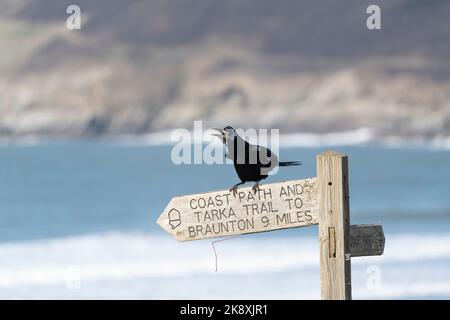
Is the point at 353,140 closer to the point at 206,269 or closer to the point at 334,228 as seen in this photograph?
the point at 206,269

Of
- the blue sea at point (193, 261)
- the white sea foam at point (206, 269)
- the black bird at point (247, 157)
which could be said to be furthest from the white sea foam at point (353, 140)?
the black bird at point (247, 157)

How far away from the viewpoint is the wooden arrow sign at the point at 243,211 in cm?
452

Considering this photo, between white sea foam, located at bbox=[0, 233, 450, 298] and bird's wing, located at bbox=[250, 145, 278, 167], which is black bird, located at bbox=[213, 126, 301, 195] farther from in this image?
white sea foam, located at bbox=[0, 233, 450, 298]

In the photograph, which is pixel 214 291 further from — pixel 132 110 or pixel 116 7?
pixel 116 7

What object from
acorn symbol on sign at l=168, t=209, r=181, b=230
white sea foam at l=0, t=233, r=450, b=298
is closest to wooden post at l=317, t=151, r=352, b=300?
acorn symbol on sign at l=168, t=209, r=181, b=230

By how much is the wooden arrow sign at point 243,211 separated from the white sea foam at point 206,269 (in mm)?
5877

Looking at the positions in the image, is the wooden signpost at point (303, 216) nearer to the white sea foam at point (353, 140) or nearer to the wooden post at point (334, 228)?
the wooden post at point (334, 228)

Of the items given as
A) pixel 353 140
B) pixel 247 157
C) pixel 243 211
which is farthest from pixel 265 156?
pixel 353 140

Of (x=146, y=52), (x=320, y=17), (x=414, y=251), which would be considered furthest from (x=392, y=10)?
(x=414, y=251)

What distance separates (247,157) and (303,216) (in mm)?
483

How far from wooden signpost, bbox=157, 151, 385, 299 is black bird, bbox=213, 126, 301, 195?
25 centimetres

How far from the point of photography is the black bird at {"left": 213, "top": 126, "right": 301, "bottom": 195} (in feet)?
15.9

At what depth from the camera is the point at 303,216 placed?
4.52 meters

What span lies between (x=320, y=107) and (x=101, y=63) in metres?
20.2
